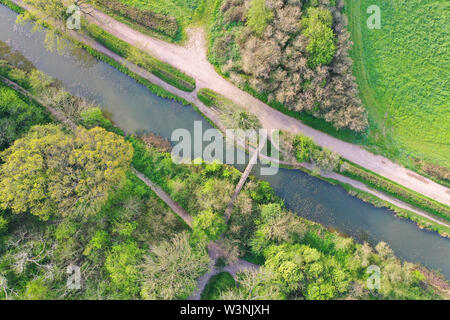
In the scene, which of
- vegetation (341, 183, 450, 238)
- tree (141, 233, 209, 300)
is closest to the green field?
vegetation (341, 183, 450, 238)

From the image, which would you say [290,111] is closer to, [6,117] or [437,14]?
[437,14]

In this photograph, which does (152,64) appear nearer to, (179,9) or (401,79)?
(179,9)

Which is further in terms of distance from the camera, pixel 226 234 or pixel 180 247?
pixel 226 234

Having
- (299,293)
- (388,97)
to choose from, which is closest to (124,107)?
(299,293)

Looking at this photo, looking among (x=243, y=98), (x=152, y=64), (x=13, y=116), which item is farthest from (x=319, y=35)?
(x=13, y=116)

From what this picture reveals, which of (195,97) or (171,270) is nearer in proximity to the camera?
(171,270)

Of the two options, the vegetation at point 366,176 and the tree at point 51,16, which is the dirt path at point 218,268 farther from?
the tree at point 51,16

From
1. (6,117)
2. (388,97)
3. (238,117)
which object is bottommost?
(6,117)
